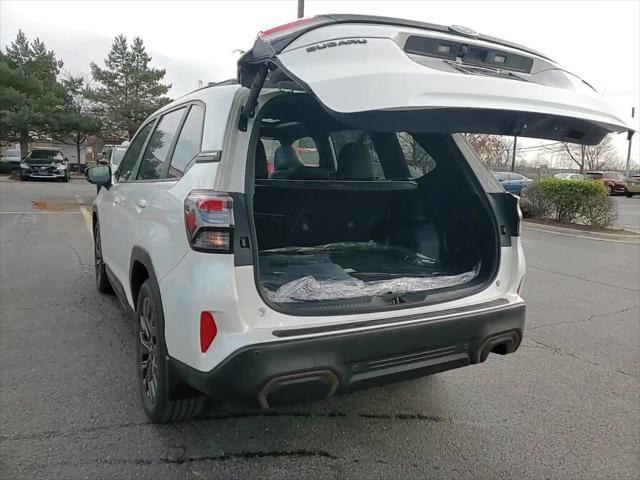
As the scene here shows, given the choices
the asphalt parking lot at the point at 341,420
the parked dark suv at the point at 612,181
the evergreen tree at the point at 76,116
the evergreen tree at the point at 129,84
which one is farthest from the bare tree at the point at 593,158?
the asphalt parking lot at the point at 341,420

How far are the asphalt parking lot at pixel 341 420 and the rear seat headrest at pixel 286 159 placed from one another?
1651mm

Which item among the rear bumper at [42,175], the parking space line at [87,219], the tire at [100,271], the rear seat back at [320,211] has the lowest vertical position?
the parking space line at [87,219]

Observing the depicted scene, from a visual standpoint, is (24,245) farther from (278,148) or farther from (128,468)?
(128,468)

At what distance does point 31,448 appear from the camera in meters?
2.56

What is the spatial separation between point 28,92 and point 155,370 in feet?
116

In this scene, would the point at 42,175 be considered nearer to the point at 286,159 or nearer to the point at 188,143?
the point at 286,159

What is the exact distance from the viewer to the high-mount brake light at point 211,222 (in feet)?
7.08

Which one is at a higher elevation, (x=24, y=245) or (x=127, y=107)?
(x=127, y=107)

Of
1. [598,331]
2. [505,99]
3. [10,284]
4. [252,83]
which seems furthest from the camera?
[10,284]

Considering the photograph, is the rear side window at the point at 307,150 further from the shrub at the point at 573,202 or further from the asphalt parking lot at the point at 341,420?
the shrub at the point at 573,202

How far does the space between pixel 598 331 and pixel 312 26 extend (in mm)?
4163

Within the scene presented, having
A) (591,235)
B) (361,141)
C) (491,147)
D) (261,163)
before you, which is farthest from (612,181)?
(261,163)

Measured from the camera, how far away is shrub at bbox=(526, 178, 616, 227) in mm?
13148

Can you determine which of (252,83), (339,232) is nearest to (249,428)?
(339,232)
